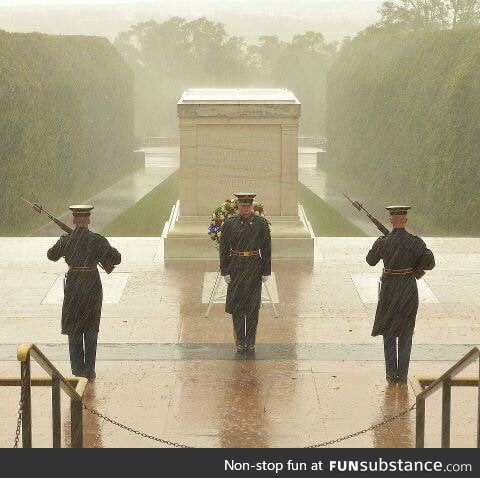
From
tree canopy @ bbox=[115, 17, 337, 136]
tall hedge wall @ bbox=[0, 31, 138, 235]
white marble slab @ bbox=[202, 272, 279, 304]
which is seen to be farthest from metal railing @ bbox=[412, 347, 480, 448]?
tree canopy @ bbox=[115, 17, 337, 136]

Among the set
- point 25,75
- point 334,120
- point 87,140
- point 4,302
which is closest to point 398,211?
point 4,302

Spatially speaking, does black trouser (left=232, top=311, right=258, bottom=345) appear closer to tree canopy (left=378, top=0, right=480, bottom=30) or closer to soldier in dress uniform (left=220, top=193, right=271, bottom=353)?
soldier in dress uniform (left=220, top=193, right=271, bottom=353)

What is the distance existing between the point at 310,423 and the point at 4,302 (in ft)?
16.1

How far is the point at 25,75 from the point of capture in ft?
→ 72.1

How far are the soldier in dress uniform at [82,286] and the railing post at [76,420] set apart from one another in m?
2.21

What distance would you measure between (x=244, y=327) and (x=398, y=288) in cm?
149

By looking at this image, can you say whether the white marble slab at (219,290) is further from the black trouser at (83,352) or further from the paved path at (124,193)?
the paved path at (124,193)

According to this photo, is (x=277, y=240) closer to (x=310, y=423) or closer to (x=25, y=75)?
(x=310, y=423)

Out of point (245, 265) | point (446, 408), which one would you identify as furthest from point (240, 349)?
point (446, 408)

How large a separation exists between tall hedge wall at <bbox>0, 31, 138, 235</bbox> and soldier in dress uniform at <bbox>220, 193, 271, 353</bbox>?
478 inches

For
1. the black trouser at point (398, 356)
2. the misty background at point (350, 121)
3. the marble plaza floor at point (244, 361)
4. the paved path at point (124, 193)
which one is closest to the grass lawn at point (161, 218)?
the paved path at point (124, 193)

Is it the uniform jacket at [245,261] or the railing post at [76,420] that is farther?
the uniform jacket at [245,261]

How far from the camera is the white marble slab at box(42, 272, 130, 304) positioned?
10828 mm

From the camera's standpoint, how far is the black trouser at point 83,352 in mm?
7785
